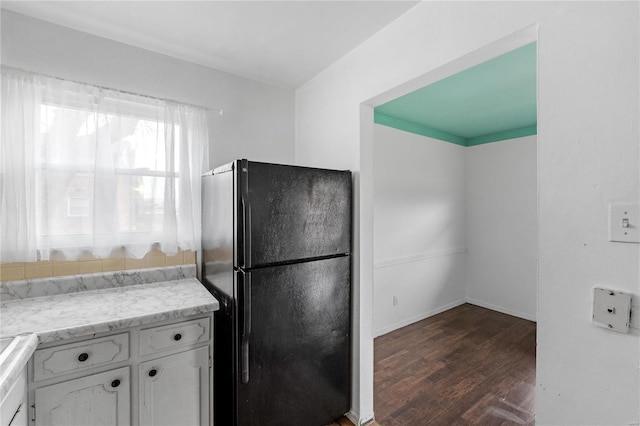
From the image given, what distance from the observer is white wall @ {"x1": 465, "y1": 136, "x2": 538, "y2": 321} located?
368cm

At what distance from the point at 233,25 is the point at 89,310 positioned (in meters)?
1.73

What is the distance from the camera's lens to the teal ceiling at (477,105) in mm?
2230

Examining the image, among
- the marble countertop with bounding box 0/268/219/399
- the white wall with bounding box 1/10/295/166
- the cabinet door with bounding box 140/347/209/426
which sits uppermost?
the white wall with bounding box 1/10/295/166

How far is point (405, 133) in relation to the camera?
3527 mm

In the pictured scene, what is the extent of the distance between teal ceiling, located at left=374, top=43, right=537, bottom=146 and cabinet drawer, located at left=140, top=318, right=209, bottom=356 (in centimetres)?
254

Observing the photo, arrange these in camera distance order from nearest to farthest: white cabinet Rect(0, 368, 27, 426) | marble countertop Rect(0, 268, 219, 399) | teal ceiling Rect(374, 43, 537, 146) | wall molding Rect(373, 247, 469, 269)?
white cabinet Rect(0, 368, 27, 426) → marble countertop Rect(0, 268, 219, 399) → teal ceiling Rect(374, 43, 537, 146) → wall molding Rect(373, 247, 469, 269)

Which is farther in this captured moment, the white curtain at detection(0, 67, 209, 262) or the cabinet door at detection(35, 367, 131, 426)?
the white curtain at detection(0, 67, 209, 262)

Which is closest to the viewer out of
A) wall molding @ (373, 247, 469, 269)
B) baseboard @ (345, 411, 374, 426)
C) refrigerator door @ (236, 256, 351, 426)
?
refrigerator door @ (236, 256, 351, 426)

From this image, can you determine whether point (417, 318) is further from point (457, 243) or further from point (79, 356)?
point (79, 356)

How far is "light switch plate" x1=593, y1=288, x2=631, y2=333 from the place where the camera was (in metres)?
0.89

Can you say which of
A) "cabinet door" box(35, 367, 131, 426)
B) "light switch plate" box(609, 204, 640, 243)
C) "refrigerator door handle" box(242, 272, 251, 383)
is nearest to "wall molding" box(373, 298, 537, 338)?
"refrigerator door handle" box(242, 272, 251, 383)

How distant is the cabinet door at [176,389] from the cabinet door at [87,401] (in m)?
0.08

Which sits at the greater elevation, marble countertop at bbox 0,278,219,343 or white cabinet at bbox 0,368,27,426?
marble countertop at bbox 0,278,219,343

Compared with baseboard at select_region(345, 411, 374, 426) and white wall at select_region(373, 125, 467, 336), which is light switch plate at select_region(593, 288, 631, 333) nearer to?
baseboard at select_region(345, 411, 374, 426)
